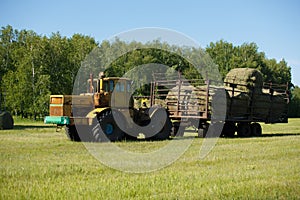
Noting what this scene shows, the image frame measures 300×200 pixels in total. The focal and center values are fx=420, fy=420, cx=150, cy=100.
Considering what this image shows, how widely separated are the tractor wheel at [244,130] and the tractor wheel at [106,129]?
7099 millimetres

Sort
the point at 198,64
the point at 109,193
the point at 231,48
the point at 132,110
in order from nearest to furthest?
the point at 109,193, the point at 132,110, the point at 198,64, the point at 231,48

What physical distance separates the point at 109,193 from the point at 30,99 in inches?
1552

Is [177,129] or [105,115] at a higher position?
[105,115]

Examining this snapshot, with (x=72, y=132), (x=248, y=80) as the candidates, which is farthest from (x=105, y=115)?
(x=248, y=80)

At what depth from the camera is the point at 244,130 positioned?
21906mm

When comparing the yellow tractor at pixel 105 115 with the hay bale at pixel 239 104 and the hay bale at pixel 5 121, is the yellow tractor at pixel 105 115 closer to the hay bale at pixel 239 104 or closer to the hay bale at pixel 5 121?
the hay bale at pixel 239 104

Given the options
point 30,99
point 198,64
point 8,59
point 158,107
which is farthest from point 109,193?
point 198,64

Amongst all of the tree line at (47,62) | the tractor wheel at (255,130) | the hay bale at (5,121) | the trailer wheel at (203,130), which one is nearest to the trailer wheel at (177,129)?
the trailer wheel at (203,130)

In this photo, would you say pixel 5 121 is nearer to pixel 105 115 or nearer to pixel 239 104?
pixel 105 115

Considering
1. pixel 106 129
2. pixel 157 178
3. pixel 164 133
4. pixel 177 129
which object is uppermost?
pixel 106 129

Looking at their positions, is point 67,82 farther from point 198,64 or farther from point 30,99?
point 198,64

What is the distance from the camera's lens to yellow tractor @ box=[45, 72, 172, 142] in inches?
660

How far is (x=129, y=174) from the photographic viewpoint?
9078 mm

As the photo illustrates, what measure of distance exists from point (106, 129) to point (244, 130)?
8226mm
